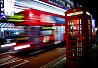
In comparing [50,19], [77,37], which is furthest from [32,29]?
[77,37]

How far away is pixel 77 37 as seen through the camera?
6.92 m

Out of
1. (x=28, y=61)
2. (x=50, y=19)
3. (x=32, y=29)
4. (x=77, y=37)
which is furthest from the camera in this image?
(x=50, y=19)

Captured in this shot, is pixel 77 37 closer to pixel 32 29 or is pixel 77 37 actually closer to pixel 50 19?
pixel 32 29

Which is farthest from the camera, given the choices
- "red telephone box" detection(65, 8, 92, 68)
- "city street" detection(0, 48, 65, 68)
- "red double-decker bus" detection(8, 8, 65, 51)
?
"red double-decker bus" detection(8, 8, 65, 51)

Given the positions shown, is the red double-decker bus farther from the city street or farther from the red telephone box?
the red telephone box

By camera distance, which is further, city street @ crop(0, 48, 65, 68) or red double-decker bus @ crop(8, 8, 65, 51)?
red double-decker bus @ crop(8, 8, 65, 51)

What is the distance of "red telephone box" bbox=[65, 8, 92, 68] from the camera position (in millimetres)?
6738

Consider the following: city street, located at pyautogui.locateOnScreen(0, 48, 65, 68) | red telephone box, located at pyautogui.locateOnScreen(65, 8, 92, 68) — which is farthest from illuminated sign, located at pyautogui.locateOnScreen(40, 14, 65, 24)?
red telephone box, located at pyautogui.locateOnScreen(65, 8, 92, 68)

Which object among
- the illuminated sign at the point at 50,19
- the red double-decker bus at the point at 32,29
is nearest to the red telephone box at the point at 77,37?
the red double-decker bus at the point at 32,29

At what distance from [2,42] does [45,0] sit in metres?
8.91

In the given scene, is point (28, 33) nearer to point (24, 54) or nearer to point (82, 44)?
point (24, 54)

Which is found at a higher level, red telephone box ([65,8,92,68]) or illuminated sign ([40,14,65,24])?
illuminated sign ([40,14,65,24])

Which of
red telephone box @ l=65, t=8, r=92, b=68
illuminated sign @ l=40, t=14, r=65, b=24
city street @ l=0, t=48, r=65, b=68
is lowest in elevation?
city street @ l=0, t=48, r=65, b=68

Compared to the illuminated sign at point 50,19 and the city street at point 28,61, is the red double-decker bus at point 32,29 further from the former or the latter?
the city street at point 28,61
